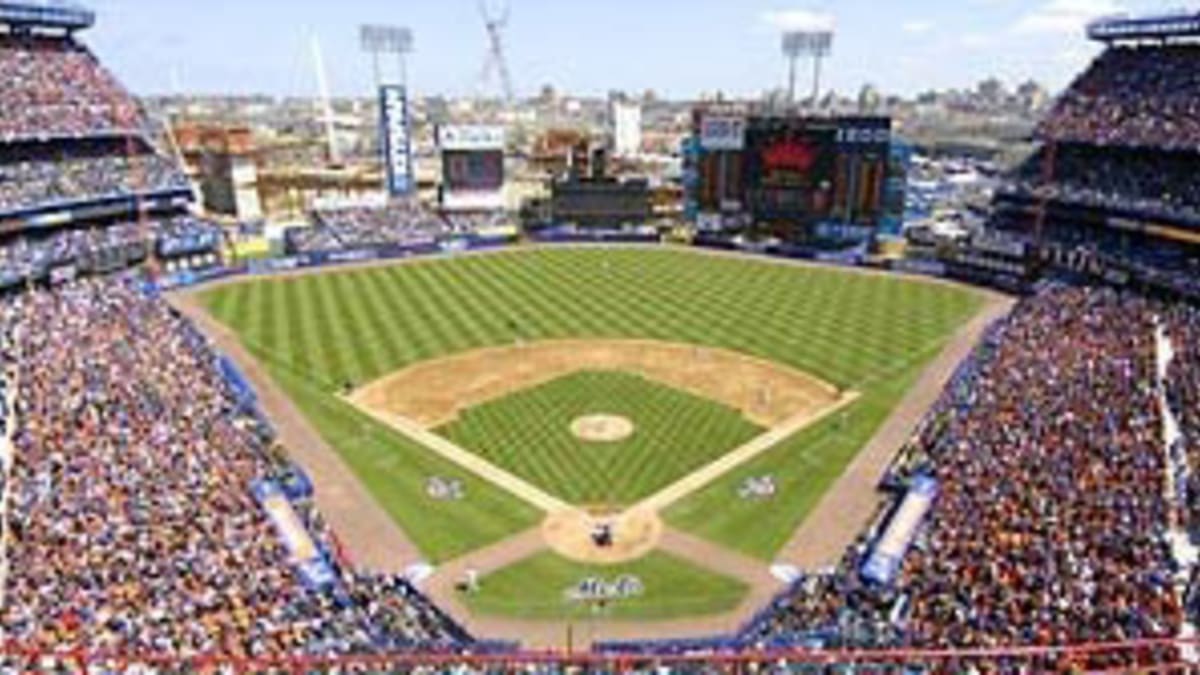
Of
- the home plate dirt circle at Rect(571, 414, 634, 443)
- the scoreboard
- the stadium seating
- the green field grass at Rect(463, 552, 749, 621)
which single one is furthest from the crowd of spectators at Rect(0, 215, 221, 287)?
the stadium seating

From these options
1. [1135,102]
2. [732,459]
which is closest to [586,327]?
[732,459]

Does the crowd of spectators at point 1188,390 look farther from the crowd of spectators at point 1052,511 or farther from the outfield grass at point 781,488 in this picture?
the outfield grass at point 781,488

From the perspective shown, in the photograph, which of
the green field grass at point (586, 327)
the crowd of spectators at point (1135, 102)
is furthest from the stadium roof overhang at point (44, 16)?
the crowd of spectators at point (1135, 102)

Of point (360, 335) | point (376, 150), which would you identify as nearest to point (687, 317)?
point (360, 335)

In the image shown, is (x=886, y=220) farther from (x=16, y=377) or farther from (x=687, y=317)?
(x=16, y=377)

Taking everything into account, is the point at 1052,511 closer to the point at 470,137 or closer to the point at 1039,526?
the point at 1039,526
